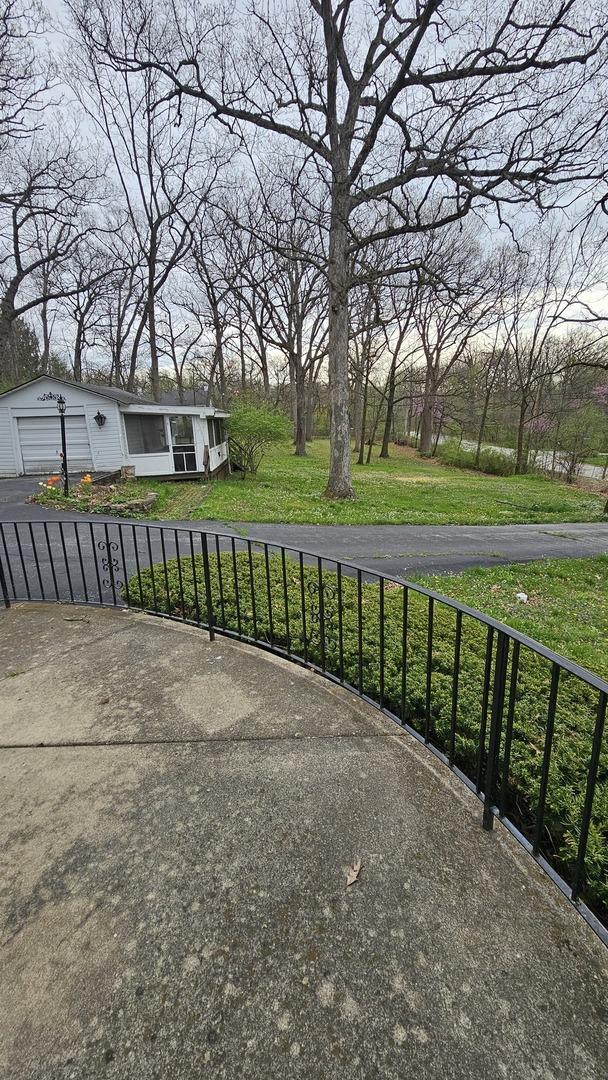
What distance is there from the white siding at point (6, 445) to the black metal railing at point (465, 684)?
1158cm

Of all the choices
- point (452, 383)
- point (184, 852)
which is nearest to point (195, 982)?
point (184, 852)

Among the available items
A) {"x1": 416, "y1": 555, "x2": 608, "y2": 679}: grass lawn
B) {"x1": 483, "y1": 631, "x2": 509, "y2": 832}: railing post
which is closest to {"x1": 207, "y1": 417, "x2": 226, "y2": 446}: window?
{"x1": 416, "y1": 555, "x2": 608, "y2": 679}: grass lawn

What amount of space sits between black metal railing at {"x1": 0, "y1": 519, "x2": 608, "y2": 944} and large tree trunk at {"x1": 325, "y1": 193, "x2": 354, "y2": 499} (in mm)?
6962

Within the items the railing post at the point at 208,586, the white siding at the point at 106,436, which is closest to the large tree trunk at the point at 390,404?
the white siding at the point at 106,436

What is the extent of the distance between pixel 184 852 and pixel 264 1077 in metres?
0.77

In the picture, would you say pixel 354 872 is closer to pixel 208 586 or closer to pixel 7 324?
pixel 208 586

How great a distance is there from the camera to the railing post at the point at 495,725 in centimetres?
177

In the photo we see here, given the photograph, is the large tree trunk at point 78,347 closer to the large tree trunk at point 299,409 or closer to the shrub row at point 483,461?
the large tree trunk at point 299,409

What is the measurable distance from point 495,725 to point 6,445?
17.5 m

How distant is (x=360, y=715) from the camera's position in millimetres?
2742

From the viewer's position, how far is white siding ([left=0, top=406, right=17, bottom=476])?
48.3 ft

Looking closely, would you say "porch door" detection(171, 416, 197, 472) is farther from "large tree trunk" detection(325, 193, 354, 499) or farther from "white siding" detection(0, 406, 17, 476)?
"large tree trunk" detection(325, 193, 354, 499)

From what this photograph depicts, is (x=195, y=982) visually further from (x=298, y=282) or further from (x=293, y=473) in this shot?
(x=298, y=282)

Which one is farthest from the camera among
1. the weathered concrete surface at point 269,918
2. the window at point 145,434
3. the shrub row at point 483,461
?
the shrub row at point 483,461
